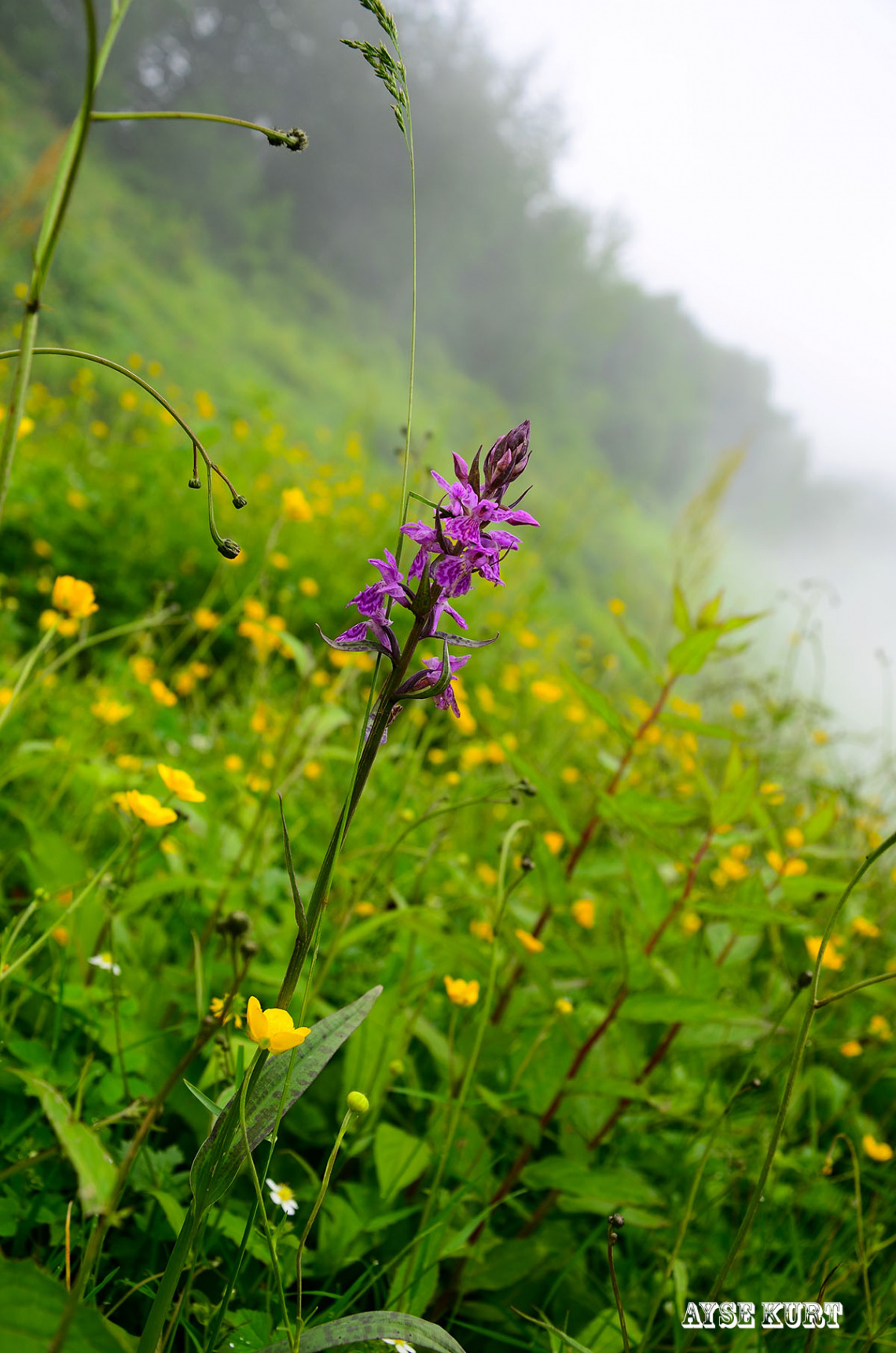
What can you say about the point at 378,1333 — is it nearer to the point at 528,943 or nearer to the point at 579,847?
the point at 528,943

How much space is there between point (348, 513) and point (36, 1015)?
11.7ft

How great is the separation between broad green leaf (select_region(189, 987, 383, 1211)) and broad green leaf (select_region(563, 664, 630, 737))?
632mm

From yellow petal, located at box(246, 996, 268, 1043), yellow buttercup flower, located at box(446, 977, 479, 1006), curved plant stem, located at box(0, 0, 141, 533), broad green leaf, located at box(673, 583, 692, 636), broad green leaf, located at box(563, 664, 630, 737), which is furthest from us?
broad green leaf, located at box(673, 583, 692, 636)

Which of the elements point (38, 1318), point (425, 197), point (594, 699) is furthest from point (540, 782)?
point (425, 197)

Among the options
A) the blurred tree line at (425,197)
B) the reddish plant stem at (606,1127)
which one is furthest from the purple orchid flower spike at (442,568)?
the blurred tree line at (425,197)

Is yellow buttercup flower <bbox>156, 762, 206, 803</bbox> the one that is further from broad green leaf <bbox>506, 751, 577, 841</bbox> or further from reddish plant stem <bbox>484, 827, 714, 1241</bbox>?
reddish plant stem <bbox>484, 827, 714, 1241</bbox>

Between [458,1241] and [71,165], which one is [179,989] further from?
[71,165]

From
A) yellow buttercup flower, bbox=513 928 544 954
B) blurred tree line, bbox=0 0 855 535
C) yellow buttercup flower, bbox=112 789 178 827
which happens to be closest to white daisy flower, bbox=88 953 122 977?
yellow buttercup flower, bbox=112 789 178 827

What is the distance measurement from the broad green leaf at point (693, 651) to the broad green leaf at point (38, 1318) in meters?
1.03

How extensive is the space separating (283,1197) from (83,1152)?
415mm

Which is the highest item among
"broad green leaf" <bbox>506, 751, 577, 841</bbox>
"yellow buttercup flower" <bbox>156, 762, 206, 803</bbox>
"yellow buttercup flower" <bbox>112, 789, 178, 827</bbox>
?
"broad green leaf" <bbox>506, 751, 577, 841</bbox>

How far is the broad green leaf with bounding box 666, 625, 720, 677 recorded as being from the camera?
3.99ft

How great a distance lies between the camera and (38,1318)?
0.45 meters

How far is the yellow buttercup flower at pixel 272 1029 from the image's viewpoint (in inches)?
20.5
